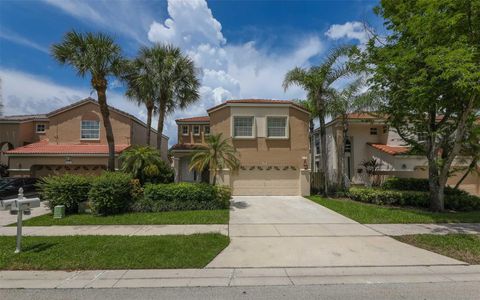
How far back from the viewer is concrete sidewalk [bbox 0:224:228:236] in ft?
29.9

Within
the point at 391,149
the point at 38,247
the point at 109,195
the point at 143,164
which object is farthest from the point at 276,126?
the point at 38,247

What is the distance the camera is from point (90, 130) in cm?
2252

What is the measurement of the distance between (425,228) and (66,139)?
23385mm

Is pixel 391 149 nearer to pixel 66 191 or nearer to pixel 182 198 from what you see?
pixel 182 198

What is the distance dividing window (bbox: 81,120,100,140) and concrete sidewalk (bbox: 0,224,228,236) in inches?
528

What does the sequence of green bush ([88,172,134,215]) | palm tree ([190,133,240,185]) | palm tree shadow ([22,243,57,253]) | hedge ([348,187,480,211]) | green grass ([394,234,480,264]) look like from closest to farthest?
1. green grass ([394,234,480,264])
2. palm tree shadow ([22,243,57,253])
3. green bush ([88,172,134,215])
4. palm tree ([190,133,240,185])
5. hedge ([348,187,480,211])

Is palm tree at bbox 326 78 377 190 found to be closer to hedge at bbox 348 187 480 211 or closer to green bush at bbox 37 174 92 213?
hedge at bbox 348 187 480 211

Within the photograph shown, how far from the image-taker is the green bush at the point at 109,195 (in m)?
11.9

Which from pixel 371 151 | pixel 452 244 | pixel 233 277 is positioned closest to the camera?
pixel 233 277

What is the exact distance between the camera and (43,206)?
14758mm

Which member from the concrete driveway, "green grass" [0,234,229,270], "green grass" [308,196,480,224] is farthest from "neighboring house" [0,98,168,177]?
"green grass" [308,196,480,224]

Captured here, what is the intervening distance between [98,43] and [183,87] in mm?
5448

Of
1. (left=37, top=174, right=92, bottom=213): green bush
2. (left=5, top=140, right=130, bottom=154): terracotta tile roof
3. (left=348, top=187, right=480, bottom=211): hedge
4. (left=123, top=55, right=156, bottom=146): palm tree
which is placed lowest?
(left=348, top=187, right=480, bottom=211): hedge

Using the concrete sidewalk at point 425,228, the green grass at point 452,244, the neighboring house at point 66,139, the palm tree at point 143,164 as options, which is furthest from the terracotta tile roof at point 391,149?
the neighboring house at point 66,139
